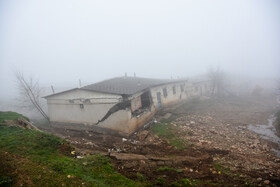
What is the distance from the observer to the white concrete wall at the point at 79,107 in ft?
36.2

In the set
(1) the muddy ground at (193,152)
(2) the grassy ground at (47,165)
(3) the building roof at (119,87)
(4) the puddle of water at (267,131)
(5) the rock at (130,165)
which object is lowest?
(4) the puddle of water at (267,131)

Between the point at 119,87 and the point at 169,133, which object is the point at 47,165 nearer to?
the point at 169,133

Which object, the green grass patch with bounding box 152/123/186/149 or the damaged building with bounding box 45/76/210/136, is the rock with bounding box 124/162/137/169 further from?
the damaged building with bounding box 45/76/210/136

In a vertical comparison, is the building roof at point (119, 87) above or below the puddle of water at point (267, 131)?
above

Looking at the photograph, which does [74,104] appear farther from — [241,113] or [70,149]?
[241,113]

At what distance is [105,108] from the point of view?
11.1 m

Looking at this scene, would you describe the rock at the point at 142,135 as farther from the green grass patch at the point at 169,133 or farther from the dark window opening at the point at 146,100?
the dark window opening at the point at 146,100

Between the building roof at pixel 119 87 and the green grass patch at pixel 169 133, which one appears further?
the building roof at pixel 119 87

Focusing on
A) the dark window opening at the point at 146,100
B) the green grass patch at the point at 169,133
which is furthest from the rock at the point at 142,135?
the dark window opening at the point at 146,100

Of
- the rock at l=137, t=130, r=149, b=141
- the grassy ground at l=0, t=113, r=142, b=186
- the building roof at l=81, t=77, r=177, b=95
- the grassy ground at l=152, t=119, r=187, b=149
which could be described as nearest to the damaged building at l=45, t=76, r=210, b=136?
the building roof at l=81, t=77, r=177, b=95

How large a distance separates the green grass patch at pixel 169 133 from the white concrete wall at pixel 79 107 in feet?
12.4

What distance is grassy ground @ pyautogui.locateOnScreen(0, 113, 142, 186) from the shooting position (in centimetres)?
418

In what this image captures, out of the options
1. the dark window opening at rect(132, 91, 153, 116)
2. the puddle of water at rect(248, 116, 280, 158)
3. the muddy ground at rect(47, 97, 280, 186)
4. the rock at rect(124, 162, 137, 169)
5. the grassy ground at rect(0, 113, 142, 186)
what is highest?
the dark window opening at rect(132, 91, 153, 116)

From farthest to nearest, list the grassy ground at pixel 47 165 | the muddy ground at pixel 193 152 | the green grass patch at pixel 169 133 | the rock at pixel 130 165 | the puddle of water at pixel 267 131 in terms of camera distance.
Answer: the puddle of water at pixel 267 131, the green grass patch at pixel 169 133, the rock at pixel 130 165, the muddy ground at pixel 193 152, the grassy ground at pixel 47 165
